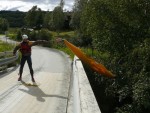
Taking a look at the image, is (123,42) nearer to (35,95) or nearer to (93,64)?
(93,64)

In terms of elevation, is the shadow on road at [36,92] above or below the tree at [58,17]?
below

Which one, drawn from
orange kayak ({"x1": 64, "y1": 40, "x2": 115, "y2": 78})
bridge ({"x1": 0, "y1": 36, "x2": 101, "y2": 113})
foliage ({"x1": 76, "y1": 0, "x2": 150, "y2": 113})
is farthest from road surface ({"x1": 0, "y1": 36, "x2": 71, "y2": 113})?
foliage ({"x1": 76, "y1": 0, "x2": 150, "y2": 113})

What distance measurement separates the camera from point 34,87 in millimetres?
12938

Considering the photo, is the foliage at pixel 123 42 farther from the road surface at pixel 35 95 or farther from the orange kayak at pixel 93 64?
the road surface at pixel 35 95

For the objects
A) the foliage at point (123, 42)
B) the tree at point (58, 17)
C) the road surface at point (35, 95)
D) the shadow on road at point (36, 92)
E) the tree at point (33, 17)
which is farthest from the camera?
the tree at point (33, 17)

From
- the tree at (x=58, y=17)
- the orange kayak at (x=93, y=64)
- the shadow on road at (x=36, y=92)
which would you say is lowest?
the shadow on road at (x=36, y=92)

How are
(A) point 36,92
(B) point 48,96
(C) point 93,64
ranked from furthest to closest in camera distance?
1. (C) point 93,64
2. (A) point 36,92
3. (B) point 48,96

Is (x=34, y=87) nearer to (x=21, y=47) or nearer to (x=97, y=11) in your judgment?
(x=21, y=47)

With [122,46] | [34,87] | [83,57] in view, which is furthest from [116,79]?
[34,87]

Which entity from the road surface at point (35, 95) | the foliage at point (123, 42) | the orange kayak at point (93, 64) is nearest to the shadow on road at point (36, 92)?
the road surface at point (35, 95)

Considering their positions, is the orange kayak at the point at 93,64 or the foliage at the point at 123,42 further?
the orange kayak at the point at 93,64

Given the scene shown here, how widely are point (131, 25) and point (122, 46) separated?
1.27 metres

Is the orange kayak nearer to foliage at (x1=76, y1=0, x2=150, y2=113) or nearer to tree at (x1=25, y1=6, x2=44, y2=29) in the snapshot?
foliage at (x1=76, y1=0, x2=150, y2=113)

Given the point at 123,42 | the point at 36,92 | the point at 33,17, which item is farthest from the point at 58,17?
the point at 36,92
